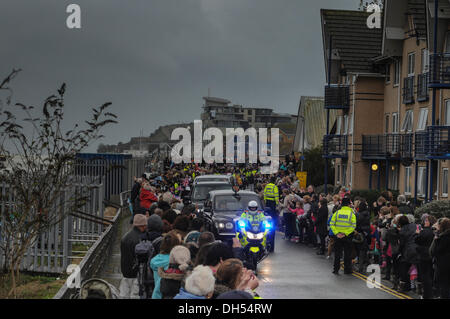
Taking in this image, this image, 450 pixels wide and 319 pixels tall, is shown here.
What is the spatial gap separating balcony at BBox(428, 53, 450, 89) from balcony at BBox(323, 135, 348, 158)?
56.0ft

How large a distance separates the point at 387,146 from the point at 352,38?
10696mm

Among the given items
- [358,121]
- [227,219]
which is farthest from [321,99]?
[227,219]

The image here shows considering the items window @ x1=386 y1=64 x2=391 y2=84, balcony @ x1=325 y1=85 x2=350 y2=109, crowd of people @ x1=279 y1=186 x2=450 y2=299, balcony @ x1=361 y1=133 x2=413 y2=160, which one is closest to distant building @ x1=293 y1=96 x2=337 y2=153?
balcony @ x1=325 y1=85 x2=350 y2=109

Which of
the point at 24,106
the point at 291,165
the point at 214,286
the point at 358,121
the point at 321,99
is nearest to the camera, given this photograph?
the point at 214,286

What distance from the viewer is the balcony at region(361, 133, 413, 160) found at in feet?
129

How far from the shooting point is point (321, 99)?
90.4m

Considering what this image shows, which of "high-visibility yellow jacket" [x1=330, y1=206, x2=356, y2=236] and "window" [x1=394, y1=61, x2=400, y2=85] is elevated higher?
"window" [x1=394, y1=61, x2=400, y2=85]

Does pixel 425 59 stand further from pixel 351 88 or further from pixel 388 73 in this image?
pixel 351 88

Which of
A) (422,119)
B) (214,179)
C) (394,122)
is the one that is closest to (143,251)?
(214,179)

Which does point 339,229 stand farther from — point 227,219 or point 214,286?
point 214,286

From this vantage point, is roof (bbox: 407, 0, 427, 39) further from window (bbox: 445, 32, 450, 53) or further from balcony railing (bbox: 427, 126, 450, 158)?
balcony railing (bbox: 427, 126, 450, 158)

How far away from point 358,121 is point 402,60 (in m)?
6.76

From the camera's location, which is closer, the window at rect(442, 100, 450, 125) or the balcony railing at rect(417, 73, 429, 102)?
the window at rect(442, 100, 450, 125)

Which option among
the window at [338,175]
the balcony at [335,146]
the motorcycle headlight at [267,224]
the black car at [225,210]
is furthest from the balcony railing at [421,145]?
the window at [338,175]
